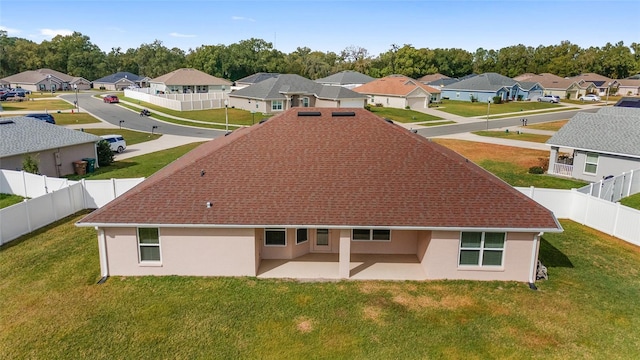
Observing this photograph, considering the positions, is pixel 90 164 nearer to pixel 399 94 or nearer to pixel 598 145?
pixel 598 145

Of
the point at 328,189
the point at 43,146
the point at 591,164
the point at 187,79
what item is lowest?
the point at 591,164

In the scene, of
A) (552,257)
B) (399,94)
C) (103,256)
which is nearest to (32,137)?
(103,256)

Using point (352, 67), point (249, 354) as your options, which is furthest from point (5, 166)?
point (352, 67)

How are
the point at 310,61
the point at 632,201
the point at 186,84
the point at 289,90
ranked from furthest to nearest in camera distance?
the point at 310,61 < the point at 186,84 < the point at 289,90 < the point at 632,201

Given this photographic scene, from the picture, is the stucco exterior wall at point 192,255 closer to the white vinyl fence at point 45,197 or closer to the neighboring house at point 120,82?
the white vinyl fence at point 45,197

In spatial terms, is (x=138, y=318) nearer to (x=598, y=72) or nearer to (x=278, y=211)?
(x=278, y=211)

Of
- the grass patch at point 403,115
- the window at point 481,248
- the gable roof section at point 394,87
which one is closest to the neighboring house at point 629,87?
the gable roof section at point 394,87
